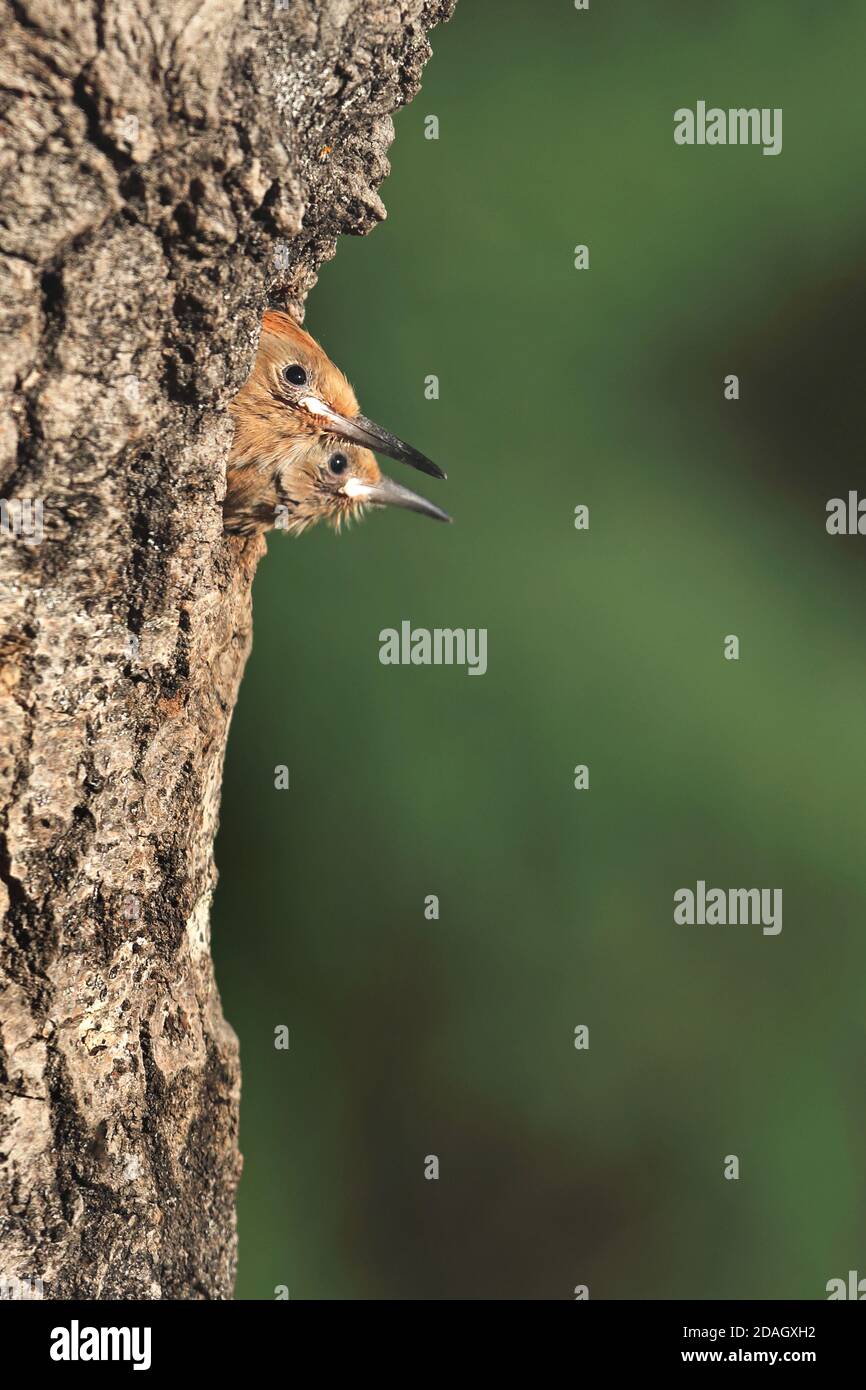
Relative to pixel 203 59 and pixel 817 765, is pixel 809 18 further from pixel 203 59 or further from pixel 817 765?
pixel 203 59

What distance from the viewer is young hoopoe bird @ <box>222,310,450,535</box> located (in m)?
2.34

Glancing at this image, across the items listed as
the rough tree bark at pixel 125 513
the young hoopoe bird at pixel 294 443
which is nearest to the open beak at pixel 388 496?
the young hoopoe bird at pixel 294 443

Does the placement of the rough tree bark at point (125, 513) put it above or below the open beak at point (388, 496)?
below

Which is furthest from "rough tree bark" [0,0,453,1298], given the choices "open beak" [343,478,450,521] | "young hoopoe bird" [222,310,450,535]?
"open beak" [343,478,450,521]

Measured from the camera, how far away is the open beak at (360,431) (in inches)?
96.2

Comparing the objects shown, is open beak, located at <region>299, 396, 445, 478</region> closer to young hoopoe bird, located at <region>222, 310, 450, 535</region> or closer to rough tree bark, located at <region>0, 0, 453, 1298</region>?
young hoopoe bird, located at <region>222, 310, 450, 535</region>

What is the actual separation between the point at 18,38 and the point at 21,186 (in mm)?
149

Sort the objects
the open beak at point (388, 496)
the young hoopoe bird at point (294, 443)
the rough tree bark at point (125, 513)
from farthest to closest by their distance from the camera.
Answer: the open beak at point (388, 496) → the young hoopoe bird at point (294, 443) → the rough tree bark at point (125, 513)

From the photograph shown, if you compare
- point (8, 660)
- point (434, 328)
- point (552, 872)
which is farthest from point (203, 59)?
point (552, 872)

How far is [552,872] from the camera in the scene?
153 inches

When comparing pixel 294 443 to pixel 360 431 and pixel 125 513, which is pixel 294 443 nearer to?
pixel 360 431

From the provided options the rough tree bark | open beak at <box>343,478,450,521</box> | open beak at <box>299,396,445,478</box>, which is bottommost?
the rough tree bark

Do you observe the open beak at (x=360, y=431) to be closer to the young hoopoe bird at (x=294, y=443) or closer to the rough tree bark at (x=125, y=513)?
the young hoopoe bird at (x=294, y=443)

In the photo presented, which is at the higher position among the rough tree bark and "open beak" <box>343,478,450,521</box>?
"open beak" <box>343,478,450,521</box>
